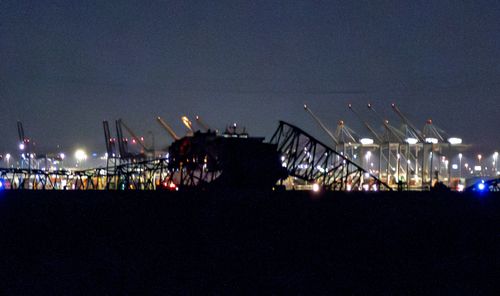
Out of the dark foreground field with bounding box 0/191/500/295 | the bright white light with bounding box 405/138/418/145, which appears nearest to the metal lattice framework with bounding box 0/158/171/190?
the dark foreground field with bounding box 0/191/500/295

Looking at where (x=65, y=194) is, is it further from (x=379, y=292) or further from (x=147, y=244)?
(x=379, y=292)

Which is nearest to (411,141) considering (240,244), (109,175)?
(109,175)

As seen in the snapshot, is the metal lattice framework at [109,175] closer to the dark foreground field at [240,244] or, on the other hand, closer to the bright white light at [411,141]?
the dark foreground field at [240,244]

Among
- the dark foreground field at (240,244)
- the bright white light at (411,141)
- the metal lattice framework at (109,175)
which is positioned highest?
the bright white light at (411,141)

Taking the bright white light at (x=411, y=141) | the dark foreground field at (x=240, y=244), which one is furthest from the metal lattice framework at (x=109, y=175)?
the bright white light at (x=411, y=141)

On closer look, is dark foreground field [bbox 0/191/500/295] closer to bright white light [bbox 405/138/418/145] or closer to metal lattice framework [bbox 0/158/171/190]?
metal lattice framework [bbox 0/158/171/190]

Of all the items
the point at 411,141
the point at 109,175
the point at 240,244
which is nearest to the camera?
the point at 240,244

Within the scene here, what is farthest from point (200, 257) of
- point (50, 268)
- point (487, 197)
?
point (487, 197)

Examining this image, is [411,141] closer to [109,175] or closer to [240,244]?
[109,175]
